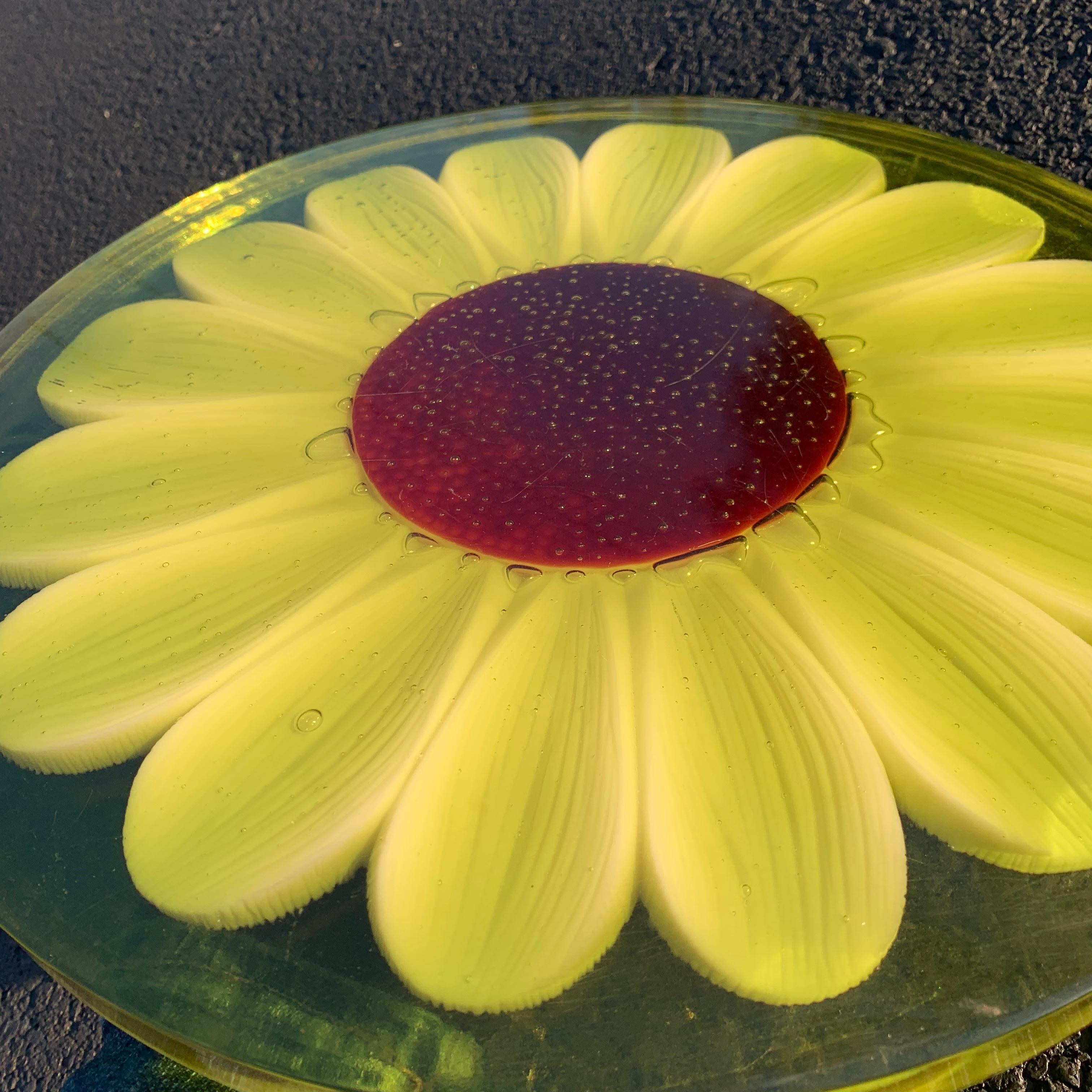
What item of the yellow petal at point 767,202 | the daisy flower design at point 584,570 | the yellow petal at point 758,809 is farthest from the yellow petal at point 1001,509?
the yellow petal at point 767,202

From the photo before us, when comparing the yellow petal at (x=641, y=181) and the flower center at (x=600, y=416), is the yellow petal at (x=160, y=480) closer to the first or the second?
the flower center at (x=600, y=416)

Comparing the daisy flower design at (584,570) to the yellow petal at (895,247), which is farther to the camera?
the yellow petal at (895,247)

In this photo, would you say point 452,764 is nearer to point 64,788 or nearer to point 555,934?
point 555,934

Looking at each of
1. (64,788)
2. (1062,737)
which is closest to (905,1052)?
(1062,737)

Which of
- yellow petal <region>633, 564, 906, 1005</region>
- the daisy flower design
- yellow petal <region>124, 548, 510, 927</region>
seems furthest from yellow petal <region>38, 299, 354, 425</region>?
yellow petal <region>633, 564, 906, 1005</region>

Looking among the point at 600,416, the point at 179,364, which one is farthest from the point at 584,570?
the point at 179,364

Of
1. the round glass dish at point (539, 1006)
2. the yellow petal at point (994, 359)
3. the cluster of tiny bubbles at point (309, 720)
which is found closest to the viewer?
the round glass dish at point (539, 1006)

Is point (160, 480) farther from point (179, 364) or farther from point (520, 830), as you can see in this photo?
point (520, 830)
